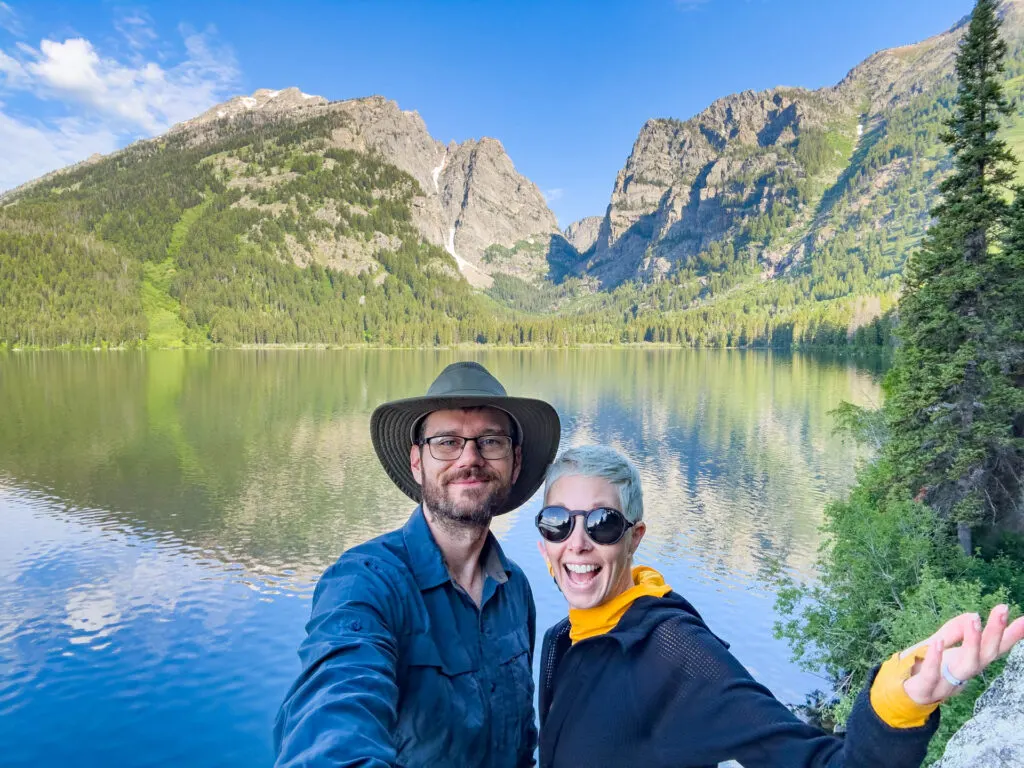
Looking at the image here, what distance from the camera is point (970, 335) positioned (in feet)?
86.9

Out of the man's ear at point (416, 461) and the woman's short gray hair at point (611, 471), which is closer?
the woman's short gray hair at point (611, 471)

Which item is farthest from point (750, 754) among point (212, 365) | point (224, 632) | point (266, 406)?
point (212, 365)

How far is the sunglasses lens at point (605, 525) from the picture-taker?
11.5 feet

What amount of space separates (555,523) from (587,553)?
0.26 m

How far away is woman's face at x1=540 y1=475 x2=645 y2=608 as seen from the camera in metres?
3.47

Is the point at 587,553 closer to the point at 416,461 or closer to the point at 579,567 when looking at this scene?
the point at 579,567

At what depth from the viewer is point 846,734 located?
7.02ft

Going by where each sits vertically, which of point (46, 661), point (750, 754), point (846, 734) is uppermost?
point (846, 734)

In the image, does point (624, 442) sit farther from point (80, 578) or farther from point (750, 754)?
point (750, 754)

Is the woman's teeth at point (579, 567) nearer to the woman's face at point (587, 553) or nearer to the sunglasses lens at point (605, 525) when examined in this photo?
the woman's face at point (587, 553)

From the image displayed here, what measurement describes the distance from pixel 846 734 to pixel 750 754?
1.49 ft

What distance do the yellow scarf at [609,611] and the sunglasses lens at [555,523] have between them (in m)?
0.41

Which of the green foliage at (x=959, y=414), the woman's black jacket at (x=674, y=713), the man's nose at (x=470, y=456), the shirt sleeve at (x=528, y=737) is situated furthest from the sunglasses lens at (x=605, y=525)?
the green foliage at (x=959, y=414)

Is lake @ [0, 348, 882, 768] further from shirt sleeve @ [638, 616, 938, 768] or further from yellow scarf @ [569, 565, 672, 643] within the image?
shirt sleeve @ [638, 616, 938, 768]
